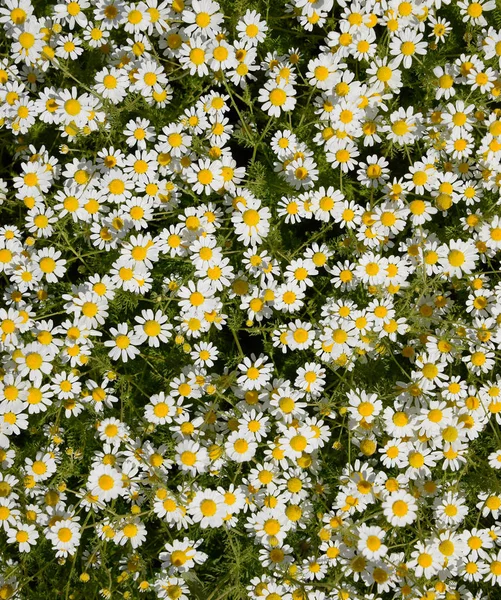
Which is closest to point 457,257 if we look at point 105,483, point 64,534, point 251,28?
point 251,28

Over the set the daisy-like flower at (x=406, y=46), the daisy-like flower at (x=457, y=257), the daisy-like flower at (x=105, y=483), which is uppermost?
the daisy-like flower at (x=406, y=46)

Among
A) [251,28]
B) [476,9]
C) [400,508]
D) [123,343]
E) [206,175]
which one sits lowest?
[400,508]

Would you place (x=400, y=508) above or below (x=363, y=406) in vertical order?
below

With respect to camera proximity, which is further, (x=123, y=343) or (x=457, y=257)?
(x=457, y=257)

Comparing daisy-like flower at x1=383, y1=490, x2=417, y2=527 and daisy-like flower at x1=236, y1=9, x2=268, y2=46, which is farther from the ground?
daisy-like flower at x1=236, y1=9, x2=268, y2=46

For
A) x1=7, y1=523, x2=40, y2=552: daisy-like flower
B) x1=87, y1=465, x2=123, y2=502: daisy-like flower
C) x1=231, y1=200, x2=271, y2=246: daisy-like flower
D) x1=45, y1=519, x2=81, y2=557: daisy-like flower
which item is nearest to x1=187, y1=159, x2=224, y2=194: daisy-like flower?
x1=231, y1=200, x2=271, y2=246: daisy-like flower

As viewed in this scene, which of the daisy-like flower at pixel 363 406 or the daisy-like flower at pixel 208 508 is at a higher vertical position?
the daisy-like flower at pixel 363 406

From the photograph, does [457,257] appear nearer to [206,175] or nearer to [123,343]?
[206,175]

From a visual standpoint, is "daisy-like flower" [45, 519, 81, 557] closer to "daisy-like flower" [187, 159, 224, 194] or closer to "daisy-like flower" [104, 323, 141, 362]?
"daisy-like flower" [104, 323, 141, 362]

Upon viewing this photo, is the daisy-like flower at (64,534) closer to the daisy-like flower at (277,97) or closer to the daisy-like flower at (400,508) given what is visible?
the daisy-like flower at (400,508)

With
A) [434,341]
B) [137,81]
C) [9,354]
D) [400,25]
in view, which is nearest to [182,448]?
[9,354]

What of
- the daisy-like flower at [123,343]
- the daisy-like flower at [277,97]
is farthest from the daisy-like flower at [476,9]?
the daisy-like flower at [123,343]

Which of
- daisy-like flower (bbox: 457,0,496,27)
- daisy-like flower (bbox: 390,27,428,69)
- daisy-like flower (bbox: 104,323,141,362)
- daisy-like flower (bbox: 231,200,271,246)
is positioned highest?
daisy-like flower (bbox: 457,0,496,27)
